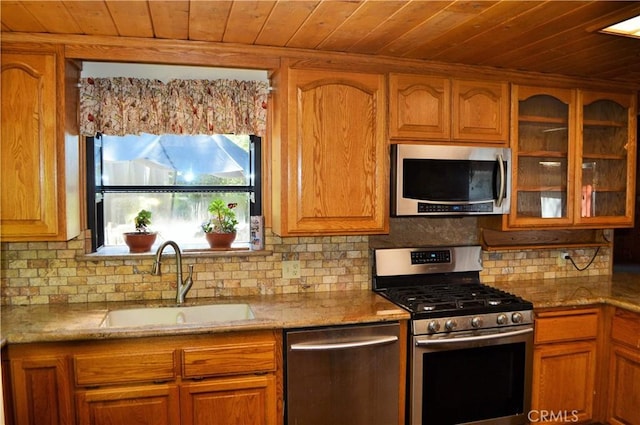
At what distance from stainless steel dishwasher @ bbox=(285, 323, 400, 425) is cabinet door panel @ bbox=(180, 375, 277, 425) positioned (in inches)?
4.1

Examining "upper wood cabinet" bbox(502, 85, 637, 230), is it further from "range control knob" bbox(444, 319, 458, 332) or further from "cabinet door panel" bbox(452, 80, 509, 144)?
"range control knob" bbox(444, 319, 458, 332)

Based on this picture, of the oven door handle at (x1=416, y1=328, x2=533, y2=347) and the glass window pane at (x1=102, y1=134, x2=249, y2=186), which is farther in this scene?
the glass window pane at (x1=102, y1=134, x2=249, y2=186)

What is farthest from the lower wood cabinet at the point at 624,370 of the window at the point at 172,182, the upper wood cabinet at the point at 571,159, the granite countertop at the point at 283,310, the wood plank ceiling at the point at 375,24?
the window at the point at 172,182

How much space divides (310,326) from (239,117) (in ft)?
4.13

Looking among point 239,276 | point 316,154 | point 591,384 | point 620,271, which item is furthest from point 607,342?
point 239,276

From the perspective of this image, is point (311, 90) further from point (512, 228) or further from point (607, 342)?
point (607, 342)

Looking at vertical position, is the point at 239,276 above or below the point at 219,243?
below

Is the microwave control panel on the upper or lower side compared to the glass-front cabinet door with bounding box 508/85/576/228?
lower

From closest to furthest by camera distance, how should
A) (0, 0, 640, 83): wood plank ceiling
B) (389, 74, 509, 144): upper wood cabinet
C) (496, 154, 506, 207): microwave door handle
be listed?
(0, 0, 640, 83): wood plank ceiling, (389, 74, 509, 144): upper wood cabinet, (496, 154, 506, 207): microwave door handle

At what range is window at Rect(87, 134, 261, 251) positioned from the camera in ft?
9.02

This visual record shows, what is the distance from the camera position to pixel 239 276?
2.72m

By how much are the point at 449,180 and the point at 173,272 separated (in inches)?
65.0

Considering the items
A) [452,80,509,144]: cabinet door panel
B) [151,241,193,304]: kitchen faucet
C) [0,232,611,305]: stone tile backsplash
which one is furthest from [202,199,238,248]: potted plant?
[452,80,509,144]: cabinet door panel

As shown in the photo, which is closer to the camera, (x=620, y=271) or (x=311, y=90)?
(x=311, y=90)
